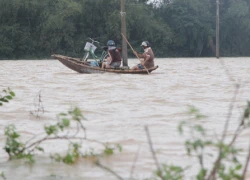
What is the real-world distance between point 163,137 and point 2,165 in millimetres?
1923

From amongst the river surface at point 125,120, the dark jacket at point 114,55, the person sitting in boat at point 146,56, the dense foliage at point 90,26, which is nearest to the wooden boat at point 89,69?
the person sitting in boat at point 146,56

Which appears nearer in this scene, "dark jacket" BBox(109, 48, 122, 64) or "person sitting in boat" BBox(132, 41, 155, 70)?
"person sitting in boat" BBox(132, 41, 155, 70)

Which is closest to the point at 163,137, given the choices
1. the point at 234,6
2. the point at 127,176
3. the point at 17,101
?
the point at 127,176

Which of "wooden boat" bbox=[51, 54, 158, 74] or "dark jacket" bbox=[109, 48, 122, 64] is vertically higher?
"dark jacket" bbox=[109, 48, 122, 64]

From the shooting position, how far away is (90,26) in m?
50.5

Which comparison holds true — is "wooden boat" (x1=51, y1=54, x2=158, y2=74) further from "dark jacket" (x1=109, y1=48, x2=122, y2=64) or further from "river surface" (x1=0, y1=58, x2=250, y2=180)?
"river surface" (x1=0, y1=58, x2=250, y2=180)

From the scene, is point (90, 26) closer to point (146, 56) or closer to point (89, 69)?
point (89, 69)

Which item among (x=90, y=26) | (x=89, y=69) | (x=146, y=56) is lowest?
(x=89, y=69)

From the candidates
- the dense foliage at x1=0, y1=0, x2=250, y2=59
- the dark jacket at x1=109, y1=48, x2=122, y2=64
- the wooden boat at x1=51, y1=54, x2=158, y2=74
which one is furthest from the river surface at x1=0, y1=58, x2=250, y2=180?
the dense foliage at x1=0, y1=0, x2=250, y2=59

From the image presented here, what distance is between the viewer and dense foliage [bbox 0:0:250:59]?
47.6 metres

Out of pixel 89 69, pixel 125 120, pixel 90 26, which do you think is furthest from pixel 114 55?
pixel 90 26

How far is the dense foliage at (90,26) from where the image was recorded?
47.6 metres

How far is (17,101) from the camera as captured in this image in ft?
35.1

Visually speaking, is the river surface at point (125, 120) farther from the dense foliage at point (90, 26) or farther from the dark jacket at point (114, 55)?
the dense foliage at point (90, 26)
